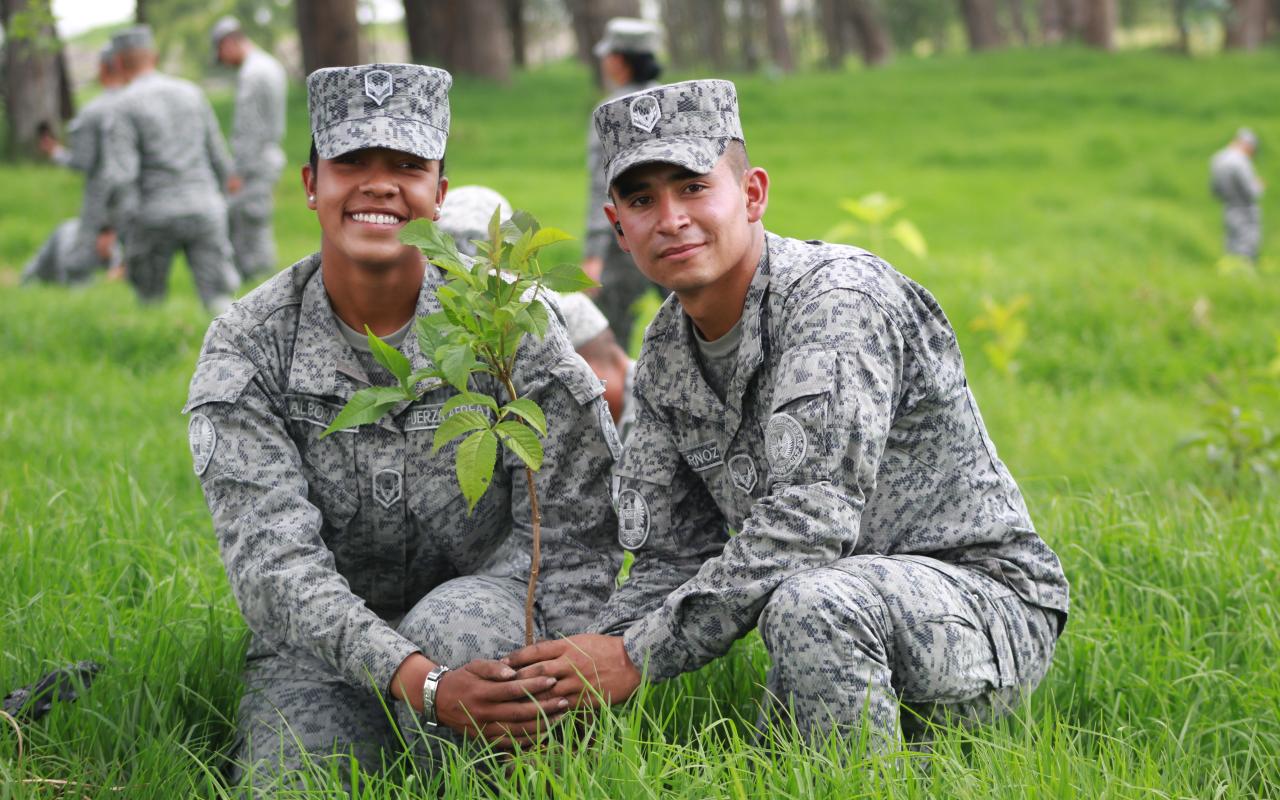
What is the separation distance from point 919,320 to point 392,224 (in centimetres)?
106

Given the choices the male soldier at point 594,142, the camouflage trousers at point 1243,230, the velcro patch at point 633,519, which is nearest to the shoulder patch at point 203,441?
the velcro patch at point 633,519

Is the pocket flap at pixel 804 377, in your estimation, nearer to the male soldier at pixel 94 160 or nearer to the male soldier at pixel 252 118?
the male soldier at pixel 94 160

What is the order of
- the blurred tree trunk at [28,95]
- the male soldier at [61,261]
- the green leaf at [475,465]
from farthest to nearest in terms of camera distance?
the blurred tree trunk at [28,95], the male soldier at [61,261], the green leaf at [475,465]

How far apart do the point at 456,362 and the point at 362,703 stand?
0.98m

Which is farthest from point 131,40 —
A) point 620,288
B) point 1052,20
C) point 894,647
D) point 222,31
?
point 1052,20

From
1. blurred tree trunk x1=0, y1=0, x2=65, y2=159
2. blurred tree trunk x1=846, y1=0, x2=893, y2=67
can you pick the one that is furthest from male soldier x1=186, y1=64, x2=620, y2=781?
blurred tree trunk x1=846, y1=0, x2=893, y2=67

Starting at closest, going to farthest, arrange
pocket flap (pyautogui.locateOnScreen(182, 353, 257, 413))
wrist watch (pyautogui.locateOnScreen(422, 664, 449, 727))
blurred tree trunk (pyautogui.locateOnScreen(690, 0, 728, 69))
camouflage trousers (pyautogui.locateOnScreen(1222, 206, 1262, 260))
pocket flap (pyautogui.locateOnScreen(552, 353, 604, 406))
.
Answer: wrist watch (pyautogui.locateOnScreen(422, 664, 449, 727)), pocket flap (pyautogui.locateOnScreen(182, 353, 257, 413)), pocket flap (pyautogui.locateOnScreen(552, 353, 604, 406)), camouflage trousers (pyautogui.locateOnScreen(1222, 206, 1262, 260)), blurred tree trunk (pyautogui.locateOnScreen(690, 0, 728, 69))

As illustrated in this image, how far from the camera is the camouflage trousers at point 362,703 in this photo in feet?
8.99

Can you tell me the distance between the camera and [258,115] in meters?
9.37

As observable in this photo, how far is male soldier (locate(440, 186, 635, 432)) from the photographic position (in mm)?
3961

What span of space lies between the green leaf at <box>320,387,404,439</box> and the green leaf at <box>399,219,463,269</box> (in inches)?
9.3

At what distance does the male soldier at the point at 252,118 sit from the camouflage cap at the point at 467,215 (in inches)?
214

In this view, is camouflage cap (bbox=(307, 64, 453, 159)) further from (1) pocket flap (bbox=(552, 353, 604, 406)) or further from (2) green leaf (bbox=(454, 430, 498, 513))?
(2) green leaf (bbox=(454, 430, 498, 513))

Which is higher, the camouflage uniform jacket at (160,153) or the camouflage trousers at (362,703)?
the camouflage uniform jacket at (160,153)
